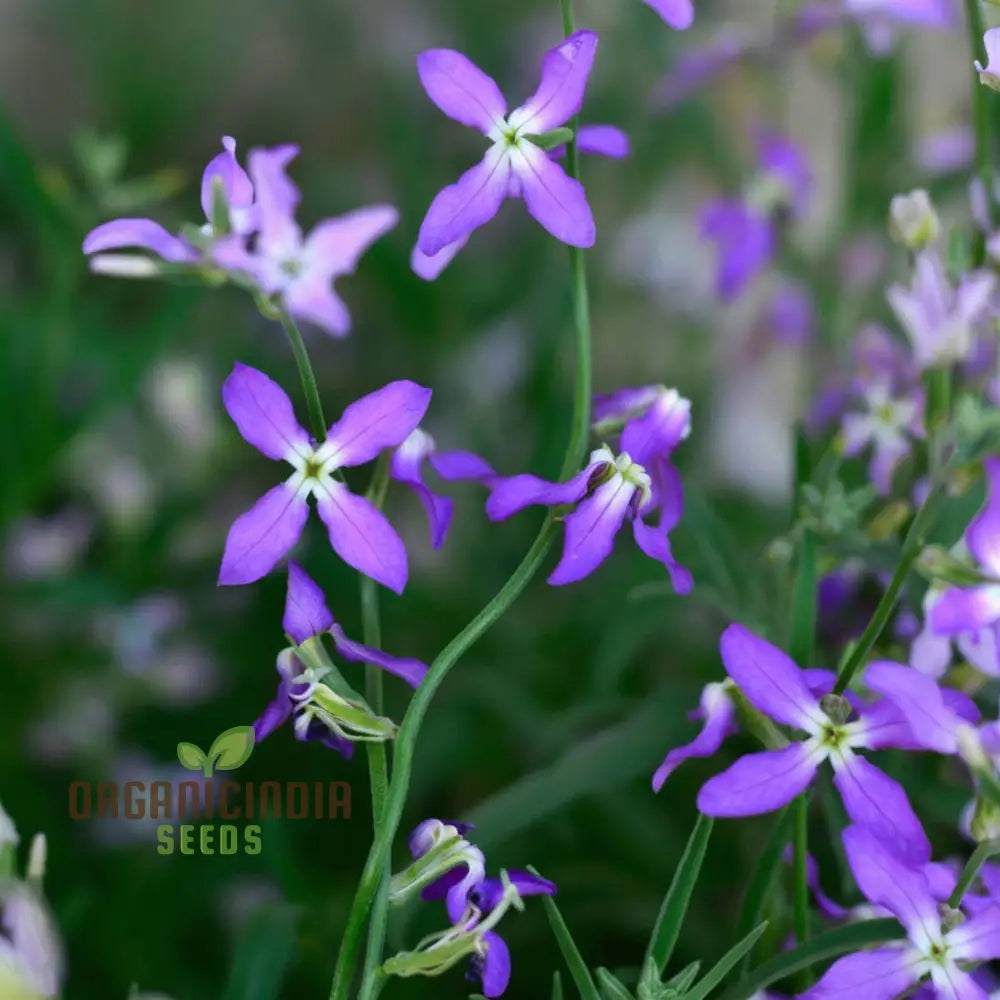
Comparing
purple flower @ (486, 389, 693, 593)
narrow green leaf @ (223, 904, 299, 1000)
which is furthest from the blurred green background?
purple flower @ (486, 389, 693, 593)

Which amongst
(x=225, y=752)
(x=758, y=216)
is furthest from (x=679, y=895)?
(x=758, y=216)

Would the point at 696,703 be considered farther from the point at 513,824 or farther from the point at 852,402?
the point at 852,402

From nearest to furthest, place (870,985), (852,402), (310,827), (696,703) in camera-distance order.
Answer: (870,985) < (696,703) < (852,402) < (310,827)

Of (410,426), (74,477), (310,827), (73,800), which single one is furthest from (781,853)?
(74,477)

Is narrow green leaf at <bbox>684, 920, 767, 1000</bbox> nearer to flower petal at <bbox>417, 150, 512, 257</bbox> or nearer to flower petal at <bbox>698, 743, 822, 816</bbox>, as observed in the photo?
flower petal at <bbox>698, 743, 822, 816</bbox>

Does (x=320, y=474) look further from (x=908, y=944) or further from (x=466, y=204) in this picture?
(x=908, y=944)

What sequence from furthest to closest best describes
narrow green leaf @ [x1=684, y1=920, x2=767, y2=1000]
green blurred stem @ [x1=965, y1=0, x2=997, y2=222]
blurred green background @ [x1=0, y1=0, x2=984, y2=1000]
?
blurred green background @ [x1=0, y1=0, x2=984, y2=1000]
green blurred stem @ [x1=965, y1=0, x2=997, y2=222]
narrow green leaf @ [x1=684, y1=920, x2=767, y2=1000]
